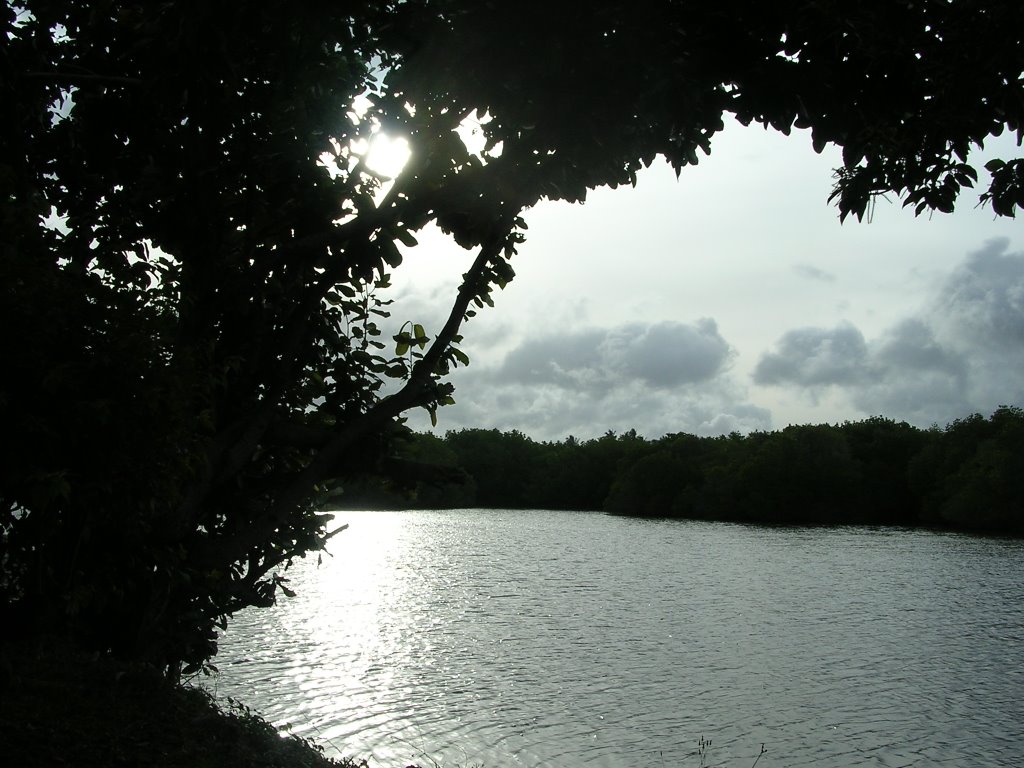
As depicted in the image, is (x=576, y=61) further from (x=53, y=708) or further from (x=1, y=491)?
(x=53, y=708)

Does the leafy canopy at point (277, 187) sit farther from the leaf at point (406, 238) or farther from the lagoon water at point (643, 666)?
the lagoon water at point (643, 666)

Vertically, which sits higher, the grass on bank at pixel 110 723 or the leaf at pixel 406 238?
the leaf at pixel 406 238

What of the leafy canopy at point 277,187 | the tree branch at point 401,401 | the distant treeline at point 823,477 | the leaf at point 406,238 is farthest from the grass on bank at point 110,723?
the distant treeline at point 823,477

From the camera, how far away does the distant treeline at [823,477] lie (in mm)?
88750

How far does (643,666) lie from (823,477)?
93738 millimetres

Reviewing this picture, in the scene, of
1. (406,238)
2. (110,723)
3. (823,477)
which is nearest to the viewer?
(110,723)

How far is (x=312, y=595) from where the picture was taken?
1479 inches

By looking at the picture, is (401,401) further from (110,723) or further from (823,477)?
(823,477)

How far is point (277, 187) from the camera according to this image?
770cm

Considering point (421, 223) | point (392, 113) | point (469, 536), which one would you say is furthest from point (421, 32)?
point (469, 536)

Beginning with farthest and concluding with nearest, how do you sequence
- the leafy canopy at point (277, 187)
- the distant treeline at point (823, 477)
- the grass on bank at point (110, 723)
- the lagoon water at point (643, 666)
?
the distant treeline at point (823, 477), the lagoon water at point (643, 666), the grass on bank at point (110, 723), the leafy canopy at point (277, 187)

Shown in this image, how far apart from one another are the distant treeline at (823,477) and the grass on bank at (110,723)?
54903 mm

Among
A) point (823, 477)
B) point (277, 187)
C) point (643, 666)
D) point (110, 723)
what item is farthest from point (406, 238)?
point (823, 477)

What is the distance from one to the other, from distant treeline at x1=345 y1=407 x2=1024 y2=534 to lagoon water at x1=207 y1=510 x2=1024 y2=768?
2718 cm
